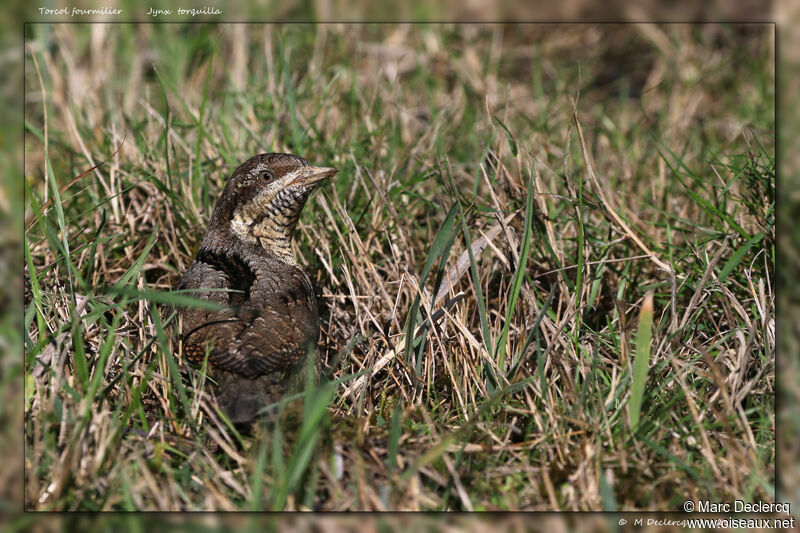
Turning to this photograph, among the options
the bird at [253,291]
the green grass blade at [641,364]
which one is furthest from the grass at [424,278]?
the bird at [253,291]

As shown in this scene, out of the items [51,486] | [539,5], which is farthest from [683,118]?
[51,486]

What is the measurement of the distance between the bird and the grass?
0.44 feet

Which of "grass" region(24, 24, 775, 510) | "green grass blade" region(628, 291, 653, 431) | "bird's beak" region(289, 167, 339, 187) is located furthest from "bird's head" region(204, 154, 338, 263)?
"green grass blade" region(628, 291, 653, 431)

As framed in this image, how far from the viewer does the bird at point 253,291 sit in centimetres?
301

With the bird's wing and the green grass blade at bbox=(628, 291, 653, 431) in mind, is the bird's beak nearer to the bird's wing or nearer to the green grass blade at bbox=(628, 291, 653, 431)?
the bird's wing

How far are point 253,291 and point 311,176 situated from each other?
0.75m

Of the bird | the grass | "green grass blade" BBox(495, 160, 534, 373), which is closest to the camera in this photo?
the grass

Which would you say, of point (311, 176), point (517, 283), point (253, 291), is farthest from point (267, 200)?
point (517, 283)

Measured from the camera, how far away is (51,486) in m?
2.52

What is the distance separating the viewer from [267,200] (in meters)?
3.93

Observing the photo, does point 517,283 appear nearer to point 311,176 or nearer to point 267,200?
point 311,176

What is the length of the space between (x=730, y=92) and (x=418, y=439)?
4934mm

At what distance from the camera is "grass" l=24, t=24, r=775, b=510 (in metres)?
2.62

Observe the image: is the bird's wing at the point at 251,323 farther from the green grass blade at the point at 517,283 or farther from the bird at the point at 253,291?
the green grass blade at the point at 517,283
